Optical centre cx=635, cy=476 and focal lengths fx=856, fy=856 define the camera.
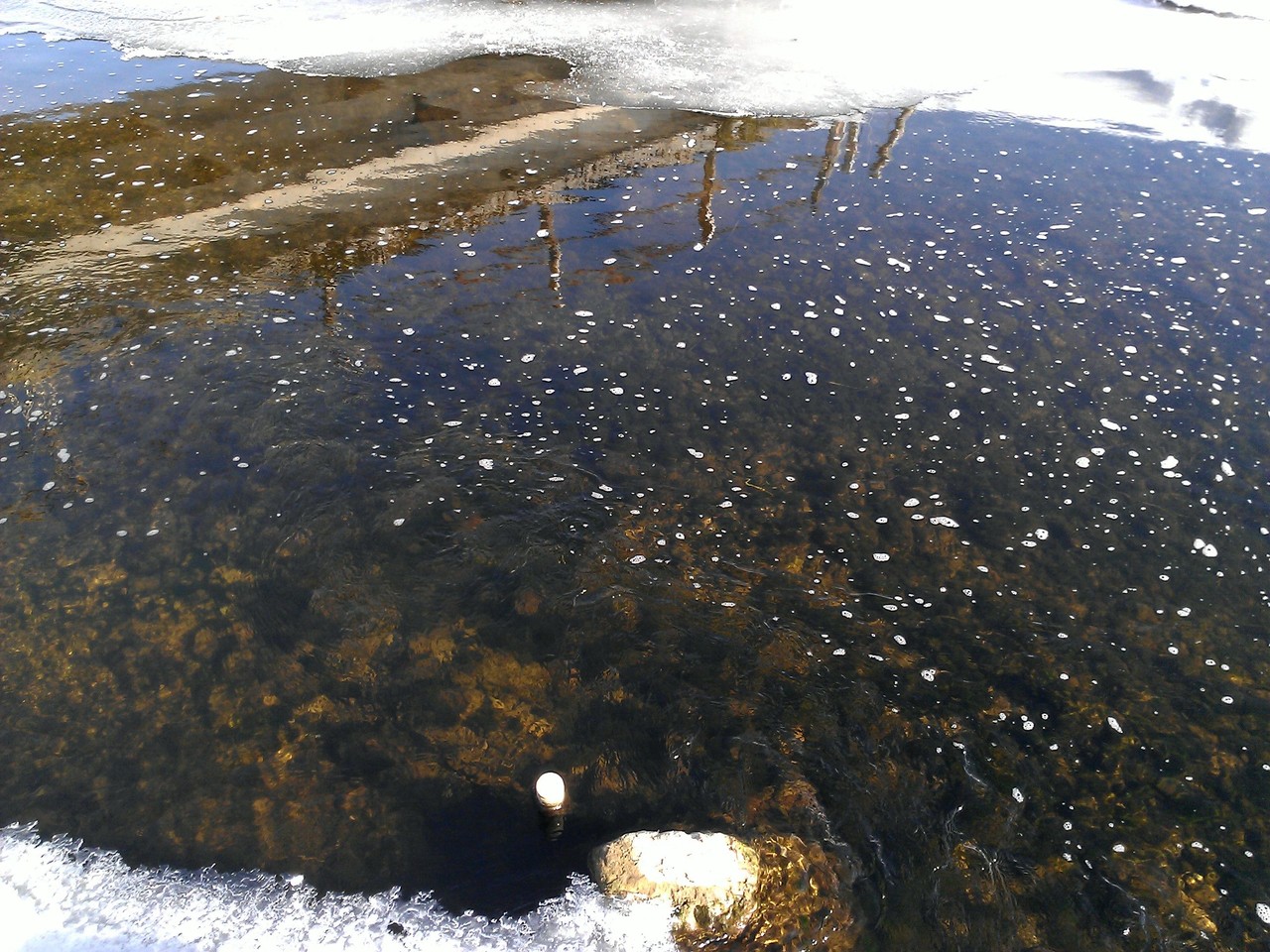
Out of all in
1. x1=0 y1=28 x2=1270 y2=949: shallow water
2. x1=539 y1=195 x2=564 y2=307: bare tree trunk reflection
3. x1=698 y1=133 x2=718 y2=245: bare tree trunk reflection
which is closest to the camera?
x1=0 y1=28 x2=1270 y2=949: shallow water

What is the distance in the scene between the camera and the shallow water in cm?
368

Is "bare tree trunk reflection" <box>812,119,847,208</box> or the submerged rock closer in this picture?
the submerged rock

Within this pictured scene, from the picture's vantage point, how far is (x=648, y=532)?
195 inches

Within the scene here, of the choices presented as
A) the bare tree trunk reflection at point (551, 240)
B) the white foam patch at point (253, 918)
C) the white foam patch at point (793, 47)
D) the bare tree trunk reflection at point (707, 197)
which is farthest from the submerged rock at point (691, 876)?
the white foam patch at point (793, 47)

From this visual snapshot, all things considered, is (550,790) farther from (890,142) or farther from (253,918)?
(890,142)

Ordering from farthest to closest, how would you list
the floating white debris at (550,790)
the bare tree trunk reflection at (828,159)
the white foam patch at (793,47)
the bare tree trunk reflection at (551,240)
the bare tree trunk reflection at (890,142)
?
the white foam patch at (793,47) < the bare tree trunk reflection at (890,142) < the bare tree trunk reflection at (828,159) < the bare tree trunk reflection at (551,240) < the floating white debris at (550,790)

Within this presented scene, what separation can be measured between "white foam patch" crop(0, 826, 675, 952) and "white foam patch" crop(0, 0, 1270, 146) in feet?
29.1

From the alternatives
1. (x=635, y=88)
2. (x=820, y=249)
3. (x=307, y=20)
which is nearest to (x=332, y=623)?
(x=820, y=249)

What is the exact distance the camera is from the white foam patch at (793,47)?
10.3 meters

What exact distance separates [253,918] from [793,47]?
11.7 m

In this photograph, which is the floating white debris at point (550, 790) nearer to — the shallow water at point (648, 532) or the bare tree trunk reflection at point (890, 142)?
the shallow water at point (648, 532)

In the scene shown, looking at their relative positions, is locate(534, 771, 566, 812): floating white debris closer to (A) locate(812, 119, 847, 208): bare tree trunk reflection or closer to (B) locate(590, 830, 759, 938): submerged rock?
(B) locate(590, 830, 759, 938): submerged rock

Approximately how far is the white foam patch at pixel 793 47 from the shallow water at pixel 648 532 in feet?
8.06

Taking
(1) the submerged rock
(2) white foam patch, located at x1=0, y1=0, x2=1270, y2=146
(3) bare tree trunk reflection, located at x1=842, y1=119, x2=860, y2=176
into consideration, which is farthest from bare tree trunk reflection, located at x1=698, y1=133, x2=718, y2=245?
(1) the submerged rock
